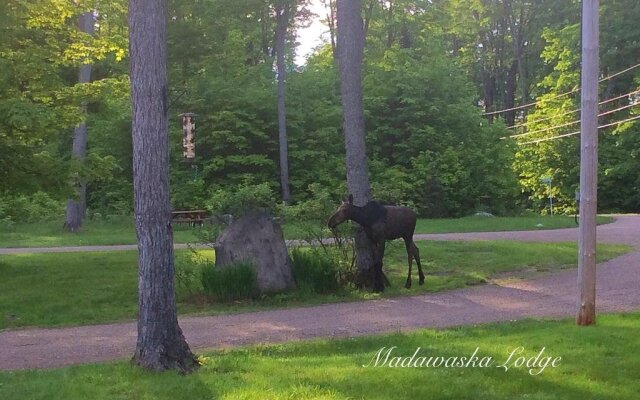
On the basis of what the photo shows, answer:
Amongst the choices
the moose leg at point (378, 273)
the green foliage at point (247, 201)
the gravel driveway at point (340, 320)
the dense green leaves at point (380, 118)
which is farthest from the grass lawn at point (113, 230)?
the gravel driveway at point (340, 320)

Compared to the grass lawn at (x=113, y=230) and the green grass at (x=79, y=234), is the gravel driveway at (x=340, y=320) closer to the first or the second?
the green grass at (x=79, y=234)

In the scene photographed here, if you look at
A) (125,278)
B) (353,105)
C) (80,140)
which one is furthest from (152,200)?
(80,140)

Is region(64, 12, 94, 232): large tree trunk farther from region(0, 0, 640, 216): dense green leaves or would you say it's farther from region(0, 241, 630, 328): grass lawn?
region(0, 241, 630, 328): grass lawn

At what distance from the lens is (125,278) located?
14539 mm

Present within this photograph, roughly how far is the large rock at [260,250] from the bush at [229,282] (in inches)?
10.3

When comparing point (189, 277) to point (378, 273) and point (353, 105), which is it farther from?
point (353, 105)

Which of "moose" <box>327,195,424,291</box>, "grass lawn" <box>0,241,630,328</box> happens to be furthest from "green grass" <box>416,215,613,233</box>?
"moose" <box>327,195,424,291</box>

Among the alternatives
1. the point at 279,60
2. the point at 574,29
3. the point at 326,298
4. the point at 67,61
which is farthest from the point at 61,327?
the point at 574,29

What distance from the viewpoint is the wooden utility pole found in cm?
887

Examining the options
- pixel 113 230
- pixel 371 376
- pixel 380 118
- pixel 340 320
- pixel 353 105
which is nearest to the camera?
pixel 371 376

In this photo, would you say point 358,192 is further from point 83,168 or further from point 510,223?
point 510,223

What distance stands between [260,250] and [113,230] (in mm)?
15917

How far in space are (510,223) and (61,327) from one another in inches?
771

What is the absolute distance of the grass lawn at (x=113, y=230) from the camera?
73.8 feet
